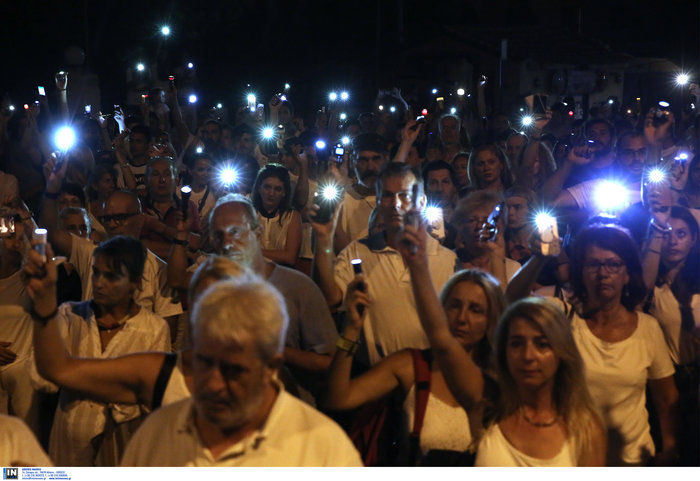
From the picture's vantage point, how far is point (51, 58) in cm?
1242

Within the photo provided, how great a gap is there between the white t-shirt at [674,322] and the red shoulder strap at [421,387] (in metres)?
1.51

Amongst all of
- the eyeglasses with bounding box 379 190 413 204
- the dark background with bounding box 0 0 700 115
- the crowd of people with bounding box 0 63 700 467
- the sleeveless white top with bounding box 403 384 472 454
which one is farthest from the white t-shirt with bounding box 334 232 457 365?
the dark background with bounding box 0 0 700 115

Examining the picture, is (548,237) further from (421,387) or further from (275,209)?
(275,209)

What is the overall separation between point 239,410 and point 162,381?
2.56 feet

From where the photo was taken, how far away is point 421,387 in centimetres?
318

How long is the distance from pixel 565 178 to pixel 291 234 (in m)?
2.51

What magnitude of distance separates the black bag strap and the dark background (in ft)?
27.5

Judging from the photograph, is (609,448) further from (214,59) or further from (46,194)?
(214,59)

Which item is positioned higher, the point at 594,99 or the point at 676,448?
the point at 594,99

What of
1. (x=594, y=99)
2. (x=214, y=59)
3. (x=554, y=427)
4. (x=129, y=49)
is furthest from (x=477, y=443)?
(x=594, y=99)

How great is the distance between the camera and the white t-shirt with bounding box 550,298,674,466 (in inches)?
135

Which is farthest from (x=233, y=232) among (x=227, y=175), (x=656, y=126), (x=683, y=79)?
(x=683, y=79)

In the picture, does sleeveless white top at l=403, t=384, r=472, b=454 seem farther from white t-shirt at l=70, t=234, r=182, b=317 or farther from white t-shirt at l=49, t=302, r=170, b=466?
white t-shirt at l=70, t=234, r=182, b=317

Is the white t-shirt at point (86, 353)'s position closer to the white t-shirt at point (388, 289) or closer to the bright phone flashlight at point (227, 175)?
the white t-shirt at point (388, 289)
